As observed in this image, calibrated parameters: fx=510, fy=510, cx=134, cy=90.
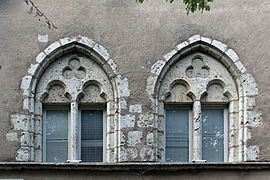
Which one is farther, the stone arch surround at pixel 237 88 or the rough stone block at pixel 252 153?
the stone arch surround at pixel 237 88

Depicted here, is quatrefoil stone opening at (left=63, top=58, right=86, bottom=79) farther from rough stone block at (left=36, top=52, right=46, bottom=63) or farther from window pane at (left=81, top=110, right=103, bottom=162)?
window pane at (left=81, top=110, right=103, bottom=162)

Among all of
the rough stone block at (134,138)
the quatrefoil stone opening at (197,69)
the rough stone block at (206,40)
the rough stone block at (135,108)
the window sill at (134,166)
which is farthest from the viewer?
the quatrefoil stone opening at (197,69)

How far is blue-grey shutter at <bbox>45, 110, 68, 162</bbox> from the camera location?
7.70 metres

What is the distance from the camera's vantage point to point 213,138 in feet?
25.5

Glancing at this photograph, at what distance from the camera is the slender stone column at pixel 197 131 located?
24.8 feet

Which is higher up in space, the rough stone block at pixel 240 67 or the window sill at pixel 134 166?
the rough stone block at pixel 240 67

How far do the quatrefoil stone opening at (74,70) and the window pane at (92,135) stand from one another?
57 centimetres

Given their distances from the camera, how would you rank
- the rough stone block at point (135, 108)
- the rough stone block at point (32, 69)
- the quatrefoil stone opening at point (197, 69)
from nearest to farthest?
the rough stone block at point (135, 108) < the rough stone block at point (32, 69) < the quatrefoil stone opening at point (197, 69)

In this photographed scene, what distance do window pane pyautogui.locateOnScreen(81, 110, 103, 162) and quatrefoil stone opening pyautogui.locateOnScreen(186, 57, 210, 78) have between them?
150 cm

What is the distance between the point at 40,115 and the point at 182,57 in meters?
2.33

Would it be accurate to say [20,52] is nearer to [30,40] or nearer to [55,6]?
[30,40]

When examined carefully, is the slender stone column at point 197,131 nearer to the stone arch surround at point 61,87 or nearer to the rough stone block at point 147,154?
the rough stone block at point 147,154

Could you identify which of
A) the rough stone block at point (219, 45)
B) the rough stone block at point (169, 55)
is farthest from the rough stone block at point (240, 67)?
the rough stone block at point (169, 55)

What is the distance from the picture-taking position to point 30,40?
776cm
